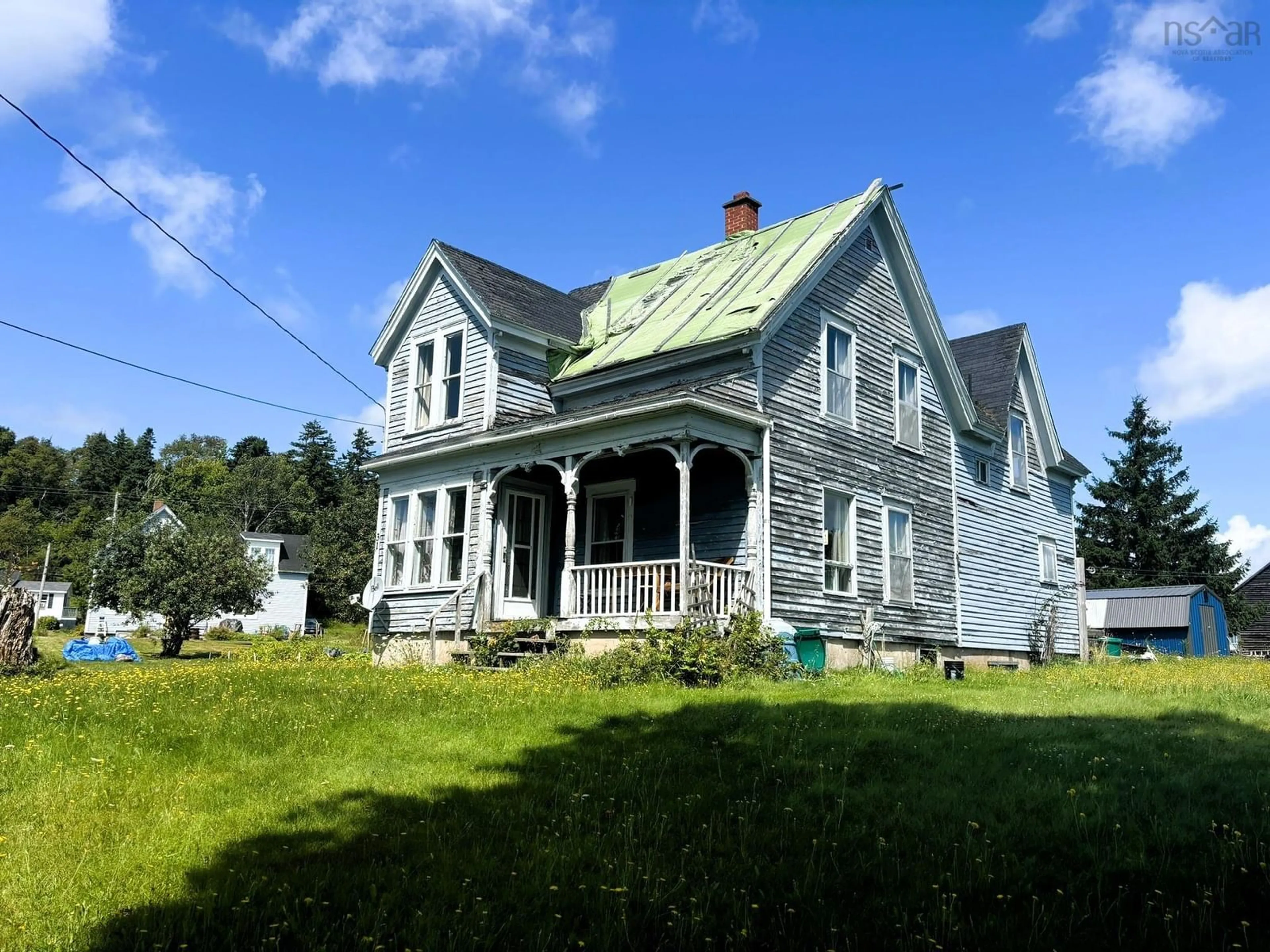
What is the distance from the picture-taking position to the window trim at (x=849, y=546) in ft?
58.4

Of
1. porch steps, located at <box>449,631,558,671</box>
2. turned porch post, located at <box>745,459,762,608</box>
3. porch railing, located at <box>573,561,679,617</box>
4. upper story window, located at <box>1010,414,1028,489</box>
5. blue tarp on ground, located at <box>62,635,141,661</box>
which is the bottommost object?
blue tarp on ground, located at <box>62,635,141,661</box>

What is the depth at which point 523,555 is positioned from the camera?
19.2 meters

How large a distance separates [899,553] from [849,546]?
6.61 feet

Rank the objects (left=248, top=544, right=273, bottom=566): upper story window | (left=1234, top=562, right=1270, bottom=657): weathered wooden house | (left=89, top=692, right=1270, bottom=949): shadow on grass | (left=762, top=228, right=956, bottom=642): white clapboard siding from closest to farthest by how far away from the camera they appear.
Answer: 1. (left=89, top=692, right=1270, bottom=949): shadow on grass
2. (left=762, top=228, right=956, bottom=642): white clapboard siding
3. (left=1234, top=562, right=1270, bottom=657): weathered wooden house
4. (left=248, top=544, right=273, bottom=566): upper story window

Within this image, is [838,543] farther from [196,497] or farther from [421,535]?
[196,497]

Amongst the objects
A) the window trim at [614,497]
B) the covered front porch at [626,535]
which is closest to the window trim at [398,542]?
the covered front porch at [626,535]

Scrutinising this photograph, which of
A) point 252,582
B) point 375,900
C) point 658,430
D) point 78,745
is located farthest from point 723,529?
point 252,582

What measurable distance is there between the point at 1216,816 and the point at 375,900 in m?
5.23

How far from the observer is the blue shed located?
3953 centimetres

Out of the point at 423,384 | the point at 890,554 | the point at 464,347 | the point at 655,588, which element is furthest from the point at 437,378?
the point at 890,554

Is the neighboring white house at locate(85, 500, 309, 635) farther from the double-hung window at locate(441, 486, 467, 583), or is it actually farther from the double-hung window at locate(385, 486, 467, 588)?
the double-hung window at locate(441, 486, 467, 583)

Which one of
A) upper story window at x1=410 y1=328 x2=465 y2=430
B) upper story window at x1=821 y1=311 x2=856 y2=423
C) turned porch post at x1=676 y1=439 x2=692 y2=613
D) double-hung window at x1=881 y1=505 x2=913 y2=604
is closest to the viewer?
turned porch post at x1=676 y1=439 x2=692 y2=613

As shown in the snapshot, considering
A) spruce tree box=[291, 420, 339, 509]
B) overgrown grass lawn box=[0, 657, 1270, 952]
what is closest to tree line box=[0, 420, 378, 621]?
spruce tree box=[291, 420, 339, 509]

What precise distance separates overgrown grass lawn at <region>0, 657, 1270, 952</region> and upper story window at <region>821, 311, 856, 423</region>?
9092 millimetres
